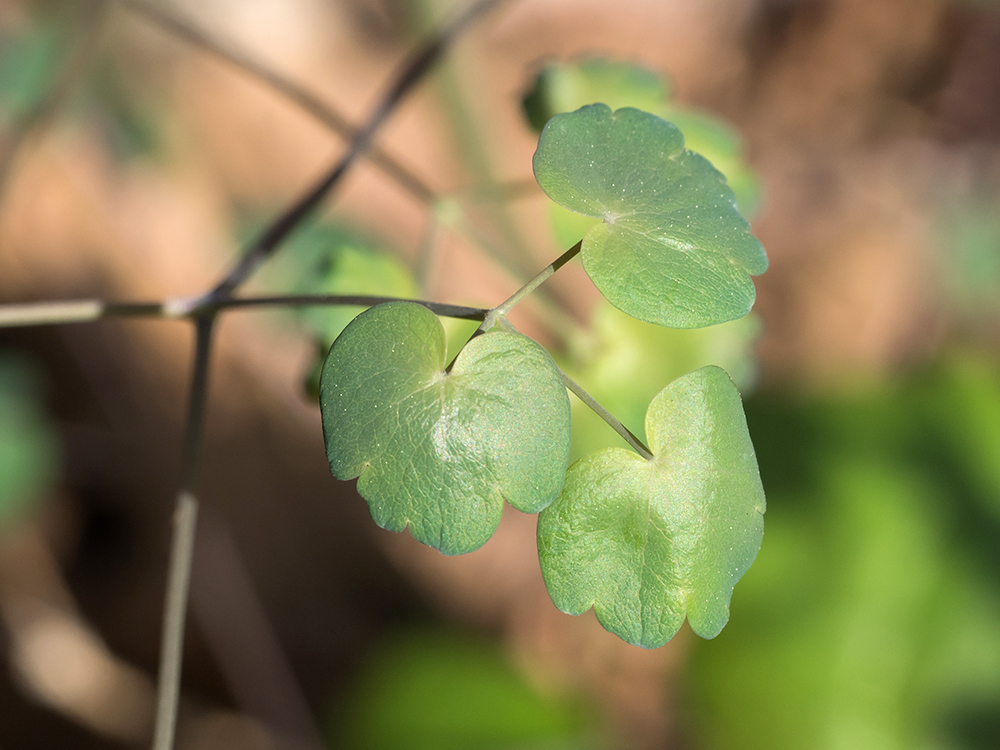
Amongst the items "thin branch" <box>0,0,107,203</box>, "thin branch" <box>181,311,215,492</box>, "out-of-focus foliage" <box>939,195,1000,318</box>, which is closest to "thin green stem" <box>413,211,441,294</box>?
"thin branch" <box>181,311,215,492</box>

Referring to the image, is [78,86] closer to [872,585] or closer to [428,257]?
[428,257]

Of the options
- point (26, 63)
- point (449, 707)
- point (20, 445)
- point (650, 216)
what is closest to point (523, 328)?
point (449, 707)

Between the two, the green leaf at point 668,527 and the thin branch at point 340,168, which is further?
the thin branch at point 340,168

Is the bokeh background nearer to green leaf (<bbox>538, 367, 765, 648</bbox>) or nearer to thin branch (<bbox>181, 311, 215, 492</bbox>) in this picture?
thin branch (<bbox>181, 311, 215, 492</bbox>)

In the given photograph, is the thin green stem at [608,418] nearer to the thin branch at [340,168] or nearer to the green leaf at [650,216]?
the green leaf at [650,216]

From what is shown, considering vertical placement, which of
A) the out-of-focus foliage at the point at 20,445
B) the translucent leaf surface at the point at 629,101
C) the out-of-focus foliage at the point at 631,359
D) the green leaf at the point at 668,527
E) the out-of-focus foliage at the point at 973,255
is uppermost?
the out-of-focus foliage at the point at 973,255

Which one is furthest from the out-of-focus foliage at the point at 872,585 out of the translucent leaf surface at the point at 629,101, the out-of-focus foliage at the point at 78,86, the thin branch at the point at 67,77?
the out-of-focus foliage at the point at 78,86
